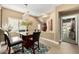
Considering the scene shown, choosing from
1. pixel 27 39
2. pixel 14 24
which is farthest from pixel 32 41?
pixel 14 24

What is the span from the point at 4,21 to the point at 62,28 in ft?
3.36

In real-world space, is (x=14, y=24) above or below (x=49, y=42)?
above

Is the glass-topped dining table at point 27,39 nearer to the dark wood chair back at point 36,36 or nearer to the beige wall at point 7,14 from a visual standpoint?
the dark wood chair back at point 36,36

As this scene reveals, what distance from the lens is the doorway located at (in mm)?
2122

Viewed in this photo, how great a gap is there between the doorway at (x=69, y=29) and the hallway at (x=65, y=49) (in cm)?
7

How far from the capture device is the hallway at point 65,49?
2.11 metres

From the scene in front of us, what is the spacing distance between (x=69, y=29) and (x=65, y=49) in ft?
1.17

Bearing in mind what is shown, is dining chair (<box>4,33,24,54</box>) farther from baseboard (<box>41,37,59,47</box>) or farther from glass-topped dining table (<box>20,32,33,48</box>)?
baseboard (<box>41,37,59,47</box>)

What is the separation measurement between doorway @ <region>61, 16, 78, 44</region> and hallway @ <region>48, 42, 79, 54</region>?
0.23ft

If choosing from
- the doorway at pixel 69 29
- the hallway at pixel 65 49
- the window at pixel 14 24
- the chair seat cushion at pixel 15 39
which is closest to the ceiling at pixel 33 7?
the window at pixel 14 24

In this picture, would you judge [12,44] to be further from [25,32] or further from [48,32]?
[48,32]

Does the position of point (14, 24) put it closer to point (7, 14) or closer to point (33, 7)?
point (7, 14)

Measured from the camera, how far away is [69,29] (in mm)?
2152
